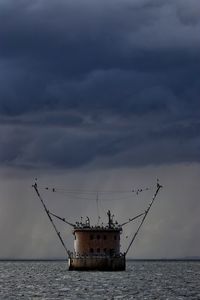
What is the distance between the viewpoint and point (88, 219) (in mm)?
165625

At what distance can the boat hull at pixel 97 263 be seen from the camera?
158500 millimetres

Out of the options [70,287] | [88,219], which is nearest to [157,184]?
[88,219]

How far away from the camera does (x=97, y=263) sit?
158 m

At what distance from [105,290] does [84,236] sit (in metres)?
46.5

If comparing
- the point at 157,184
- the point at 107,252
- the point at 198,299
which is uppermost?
the point at 157,184

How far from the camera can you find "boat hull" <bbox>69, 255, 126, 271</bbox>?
520ft

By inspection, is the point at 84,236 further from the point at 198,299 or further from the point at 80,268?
the point at 198,299

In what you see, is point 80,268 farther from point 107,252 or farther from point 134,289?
point 134,289

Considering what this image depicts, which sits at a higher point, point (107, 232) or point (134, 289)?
point (107, 232)

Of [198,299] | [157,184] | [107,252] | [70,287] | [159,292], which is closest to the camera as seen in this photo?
[198,299]

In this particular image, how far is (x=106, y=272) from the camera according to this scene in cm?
17312

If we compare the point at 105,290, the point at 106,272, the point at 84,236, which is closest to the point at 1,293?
the point at 105,290

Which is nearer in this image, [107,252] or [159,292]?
[159,292]

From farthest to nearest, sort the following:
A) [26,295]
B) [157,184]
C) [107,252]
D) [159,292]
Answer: [157,184] → [107,252] → [159,292] → [26,295]
